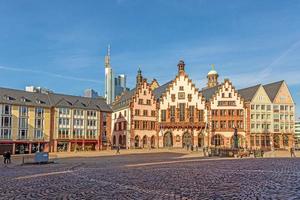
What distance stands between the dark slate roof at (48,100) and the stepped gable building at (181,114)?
16139mm

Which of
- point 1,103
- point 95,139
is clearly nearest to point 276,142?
point 95,139

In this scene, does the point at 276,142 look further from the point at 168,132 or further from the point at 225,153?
the point at 225,153

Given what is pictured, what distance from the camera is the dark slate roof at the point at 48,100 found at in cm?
7303

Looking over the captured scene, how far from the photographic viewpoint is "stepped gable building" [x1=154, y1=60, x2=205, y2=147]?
8488 cm

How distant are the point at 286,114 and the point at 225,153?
4620 cm

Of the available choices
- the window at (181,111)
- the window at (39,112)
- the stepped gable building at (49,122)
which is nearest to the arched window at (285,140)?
the window at (181,111)

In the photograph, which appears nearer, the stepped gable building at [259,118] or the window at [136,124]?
the window at [136,124]

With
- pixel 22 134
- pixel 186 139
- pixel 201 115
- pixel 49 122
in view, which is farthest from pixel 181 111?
pixel 22 134

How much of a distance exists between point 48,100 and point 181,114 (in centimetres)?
3443

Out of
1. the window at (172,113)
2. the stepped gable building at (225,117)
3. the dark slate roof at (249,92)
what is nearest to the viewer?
the stepped gable building at (225,117)

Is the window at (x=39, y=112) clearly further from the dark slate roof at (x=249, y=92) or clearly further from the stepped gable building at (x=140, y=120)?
the dark slate roof at (x=249, y=92)

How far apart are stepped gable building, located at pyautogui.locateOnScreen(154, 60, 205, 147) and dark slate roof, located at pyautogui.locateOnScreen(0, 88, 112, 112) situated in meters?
16.1

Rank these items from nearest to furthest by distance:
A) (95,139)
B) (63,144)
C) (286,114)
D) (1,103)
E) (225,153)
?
(225,153), (1,103), (63,144), (95,139), (286,114)

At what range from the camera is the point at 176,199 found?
12.9 m
